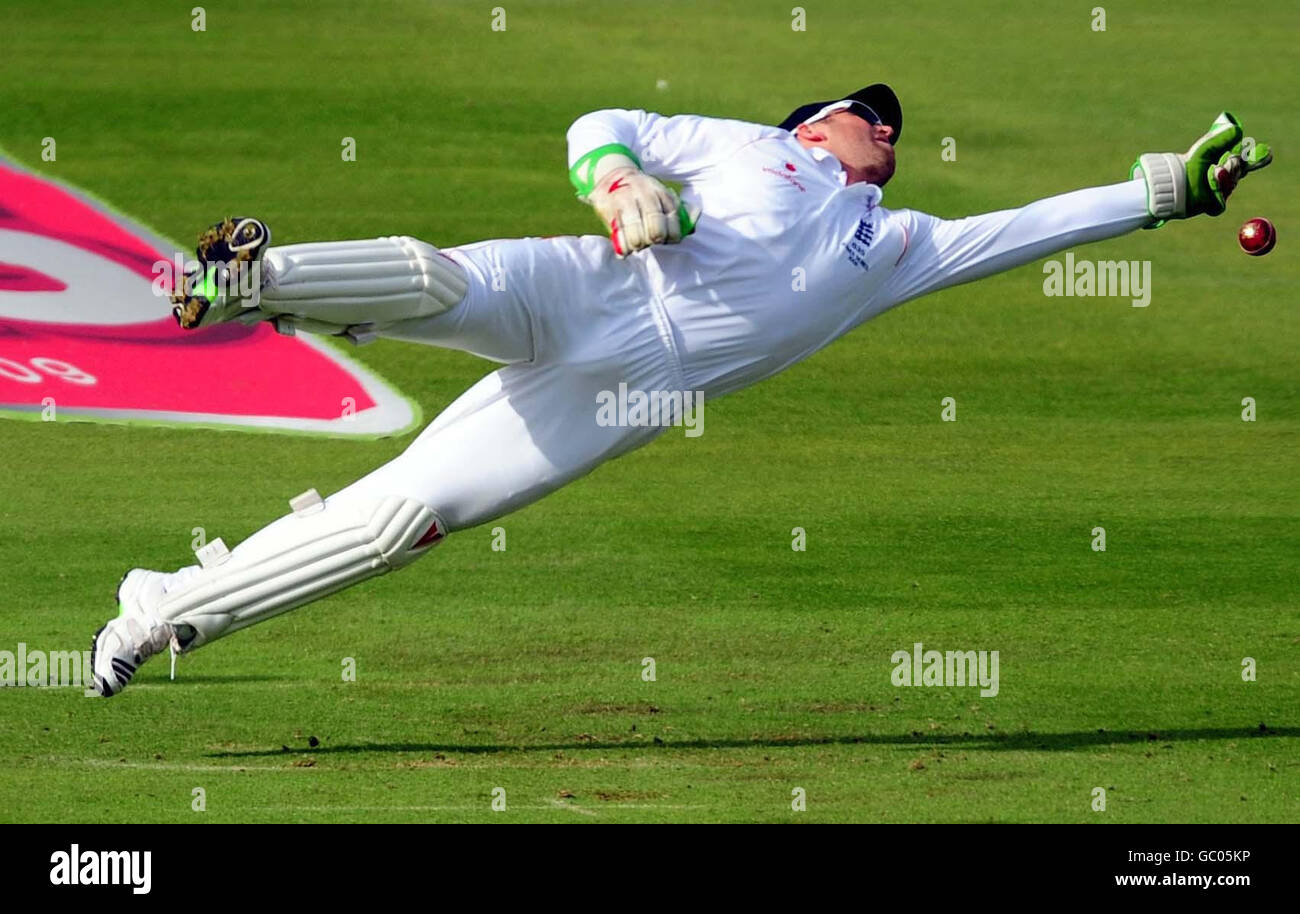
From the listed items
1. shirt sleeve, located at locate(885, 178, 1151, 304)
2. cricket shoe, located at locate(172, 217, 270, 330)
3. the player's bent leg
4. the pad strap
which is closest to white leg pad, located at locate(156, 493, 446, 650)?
the player's bent leg

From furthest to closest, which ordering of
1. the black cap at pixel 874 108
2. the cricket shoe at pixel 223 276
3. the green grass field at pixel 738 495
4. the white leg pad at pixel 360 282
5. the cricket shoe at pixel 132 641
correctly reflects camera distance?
the green grass field at pixel 738 495
the black cap at pixel 874 108
the cricket shoe at pixel 132 641
the white leg pad at pixel 360 282
the cricket shoe at pixel 223 276

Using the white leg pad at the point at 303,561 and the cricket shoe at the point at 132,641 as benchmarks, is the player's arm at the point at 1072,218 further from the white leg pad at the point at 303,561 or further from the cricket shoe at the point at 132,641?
the cricket shoe at the point at 132,641

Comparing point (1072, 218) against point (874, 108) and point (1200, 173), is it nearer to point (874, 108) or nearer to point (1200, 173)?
point (1200, 173)

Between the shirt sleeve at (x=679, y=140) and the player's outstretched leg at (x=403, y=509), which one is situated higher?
the shirt sleeve at (x=679, y=140)

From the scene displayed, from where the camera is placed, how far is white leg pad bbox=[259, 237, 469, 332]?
6586 millimetres

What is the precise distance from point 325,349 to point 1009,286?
5539mm

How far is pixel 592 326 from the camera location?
Result: 285 inches

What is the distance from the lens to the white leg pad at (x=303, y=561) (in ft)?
23.8

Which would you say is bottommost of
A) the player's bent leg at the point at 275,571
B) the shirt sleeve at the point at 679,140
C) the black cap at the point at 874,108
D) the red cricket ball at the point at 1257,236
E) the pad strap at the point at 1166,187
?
the player's bent leg at the point at 275,571

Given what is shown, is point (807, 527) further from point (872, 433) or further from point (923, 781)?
point (923, 781)

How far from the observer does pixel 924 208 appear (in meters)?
17.6

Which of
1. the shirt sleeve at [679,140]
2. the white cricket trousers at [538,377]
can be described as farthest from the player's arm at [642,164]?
the white cricket trousers at [538,377]

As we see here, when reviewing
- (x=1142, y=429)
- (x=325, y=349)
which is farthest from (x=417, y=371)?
(x=1142, y=429)

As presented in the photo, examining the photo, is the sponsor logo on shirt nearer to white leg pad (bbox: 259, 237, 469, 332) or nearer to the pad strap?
the pad strap
